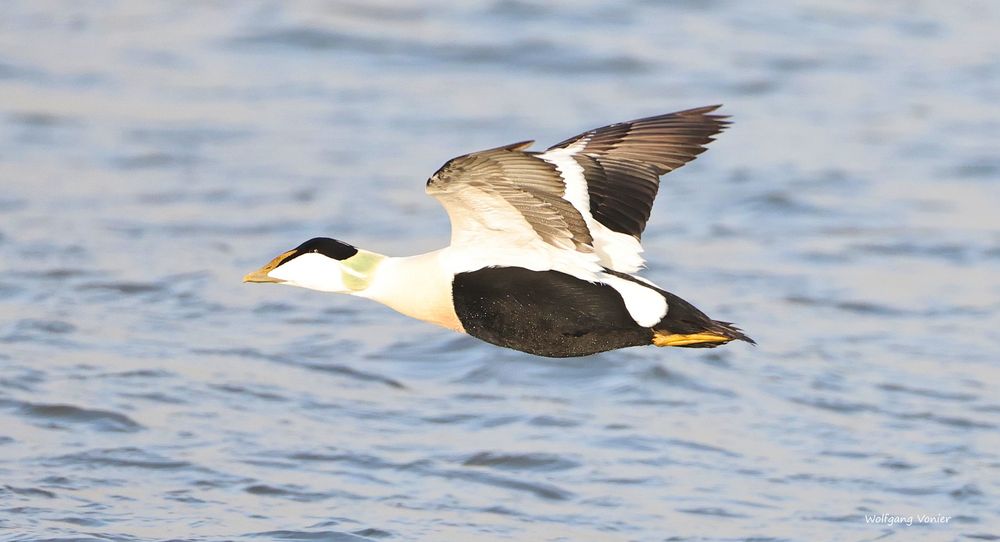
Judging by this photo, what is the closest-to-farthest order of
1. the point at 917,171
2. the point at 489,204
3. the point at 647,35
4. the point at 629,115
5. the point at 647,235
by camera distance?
1. the point at 489,204
2. the point at 647,235
3. the point at 917,171
4. the point at 629,115
5. the point at 647,35

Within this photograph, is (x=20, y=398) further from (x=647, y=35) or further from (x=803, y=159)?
(x=647, y=35)

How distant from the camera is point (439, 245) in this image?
9680mm

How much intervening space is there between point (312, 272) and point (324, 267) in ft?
0.17

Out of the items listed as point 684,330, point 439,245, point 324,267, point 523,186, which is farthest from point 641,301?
point 439,245

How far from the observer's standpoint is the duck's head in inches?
229

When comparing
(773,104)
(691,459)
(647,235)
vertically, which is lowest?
(691,459)

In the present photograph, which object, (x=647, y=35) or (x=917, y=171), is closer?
(x=917, y=171)

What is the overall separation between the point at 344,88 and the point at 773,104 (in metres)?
3.22

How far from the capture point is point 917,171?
11117 mm

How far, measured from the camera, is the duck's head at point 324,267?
19.1ft

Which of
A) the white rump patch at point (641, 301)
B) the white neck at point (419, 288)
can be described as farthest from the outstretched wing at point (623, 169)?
the white neck at point (419, 288)

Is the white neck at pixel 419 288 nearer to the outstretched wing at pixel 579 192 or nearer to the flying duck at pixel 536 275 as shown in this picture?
the flying duck at pixel 536 275

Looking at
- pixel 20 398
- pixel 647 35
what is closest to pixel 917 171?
pixel 647 35

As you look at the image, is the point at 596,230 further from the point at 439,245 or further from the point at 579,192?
the point at 439,245
